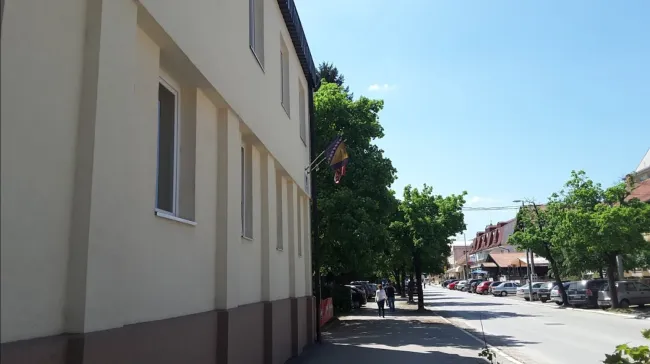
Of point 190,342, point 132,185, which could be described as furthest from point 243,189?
point 132,185

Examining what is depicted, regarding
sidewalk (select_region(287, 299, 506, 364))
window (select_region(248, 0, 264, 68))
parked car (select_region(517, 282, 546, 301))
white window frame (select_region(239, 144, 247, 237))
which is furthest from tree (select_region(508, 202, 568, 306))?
white window frame (select_region(239, 144, 247, 237))

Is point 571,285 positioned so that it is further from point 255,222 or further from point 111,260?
point 111,260

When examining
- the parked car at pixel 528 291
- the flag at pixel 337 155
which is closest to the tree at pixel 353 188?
the flag at pixel 337 155

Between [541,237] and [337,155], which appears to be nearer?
[337,155]

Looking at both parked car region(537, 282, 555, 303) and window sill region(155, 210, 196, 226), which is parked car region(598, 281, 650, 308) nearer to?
parked car region(537, 282, 555, 303)

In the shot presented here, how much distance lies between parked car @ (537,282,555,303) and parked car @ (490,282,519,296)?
33.6 ft

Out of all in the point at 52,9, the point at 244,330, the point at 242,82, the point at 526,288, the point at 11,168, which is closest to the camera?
the point at 11,168

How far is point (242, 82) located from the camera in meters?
8.70

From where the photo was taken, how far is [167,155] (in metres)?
6.38

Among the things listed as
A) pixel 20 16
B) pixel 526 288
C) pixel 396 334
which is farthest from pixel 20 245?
pixel 526 288

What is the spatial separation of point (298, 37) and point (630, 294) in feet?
81.3

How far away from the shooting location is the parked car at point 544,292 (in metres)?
40.5

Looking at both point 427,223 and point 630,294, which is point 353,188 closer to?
point 427,223

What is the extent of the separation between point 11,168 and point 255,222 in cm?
657
